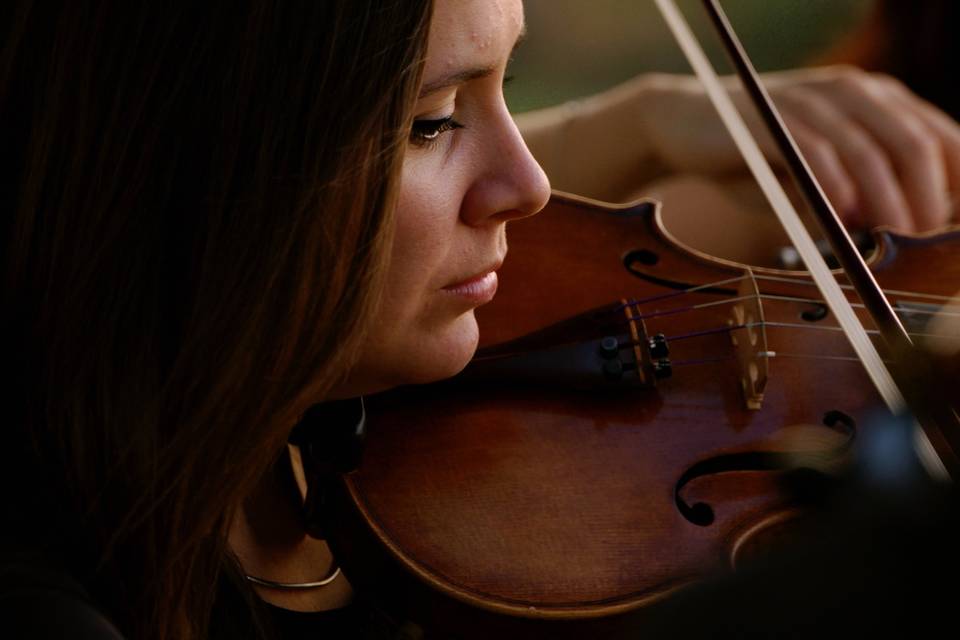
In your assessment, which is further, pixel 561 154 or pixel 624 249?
pixel 561 154

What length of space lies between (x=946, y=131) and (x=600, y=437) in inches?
24.7

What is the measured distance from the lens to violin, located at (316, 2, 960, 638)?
56cm

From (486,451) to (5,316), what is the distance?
1.05 feet

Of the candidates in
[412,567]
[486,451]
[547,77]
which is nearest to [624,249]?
[486,451]

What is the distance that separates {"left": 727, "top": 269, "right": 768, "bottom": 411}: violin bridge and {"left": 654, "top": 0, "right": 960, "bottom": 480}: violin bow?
0.21 feet

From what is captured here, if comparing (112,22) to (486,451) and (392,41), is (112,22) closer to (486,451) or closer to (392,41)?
(392,41)

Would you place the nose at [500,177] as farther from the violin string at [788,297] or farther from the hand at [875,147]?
the hand at [875,147]

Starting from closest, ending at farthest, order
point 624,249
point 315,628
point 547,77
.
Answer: point 315,628, point 624,249, point 547,77

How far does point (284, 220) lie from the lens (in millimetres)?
437

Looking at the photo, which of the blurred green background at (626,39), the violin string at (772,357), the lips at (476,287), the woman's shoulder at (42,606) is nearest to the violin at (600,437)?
the violin string at (772,357)

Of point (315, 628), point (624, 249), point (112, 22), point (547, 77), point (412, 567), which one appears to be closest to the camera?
point (112, 22)

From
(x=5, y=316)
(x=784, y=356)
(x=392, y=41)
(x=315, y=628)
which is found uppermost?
(x=392, y=41)

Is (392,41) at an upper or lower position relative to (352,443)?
upper

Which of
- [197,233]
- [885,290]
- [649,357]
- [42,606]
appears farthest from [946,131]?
[42,606]
